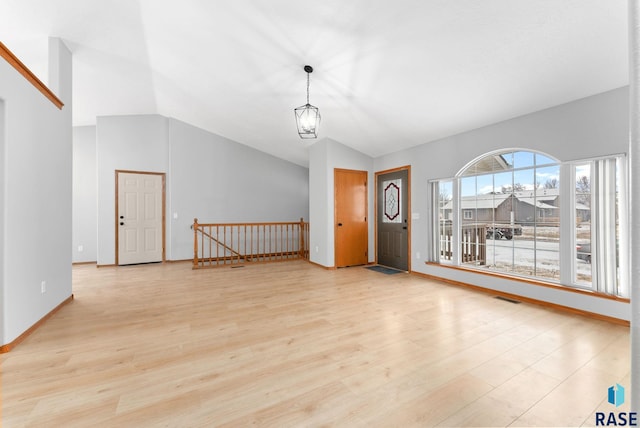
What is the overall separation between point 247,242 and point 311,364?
5.50 m

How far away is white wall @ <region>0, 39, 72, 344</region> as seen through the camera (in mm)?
2328

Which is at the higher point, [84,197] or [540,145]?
[540,145]

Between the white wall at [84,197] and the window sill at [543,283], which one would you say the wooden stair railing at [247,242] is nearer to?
the white wall at [84,197]

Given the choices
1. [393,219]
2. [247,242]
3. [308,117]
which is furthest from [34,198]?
[393,219]

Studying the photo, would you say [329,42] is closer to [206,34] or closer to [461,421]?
[206,34]

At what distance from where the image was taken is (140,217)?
6.09 meters

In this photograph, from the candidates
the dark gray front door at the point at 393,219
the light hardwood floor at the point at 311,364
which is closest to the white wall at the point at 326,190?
the dark gray front door at the point at 393,219

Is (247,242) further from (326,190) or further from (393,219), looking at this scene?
(393,219)

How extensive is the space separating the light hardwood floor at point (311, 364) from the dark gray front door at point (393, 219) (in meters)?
1.87

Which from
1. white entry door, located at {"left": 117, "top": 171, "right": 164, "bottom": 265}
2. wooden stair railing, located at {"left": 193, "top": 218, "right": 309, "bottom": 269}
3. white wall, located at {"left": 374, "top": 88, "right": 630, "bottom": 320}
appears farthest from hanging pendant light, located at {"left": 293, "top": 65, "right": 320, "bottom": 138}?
white entry door, located at {"left": 117, "top": 171, "right": 164, "bottom": 265}

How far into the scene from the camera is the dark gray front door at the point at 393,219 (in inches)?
211

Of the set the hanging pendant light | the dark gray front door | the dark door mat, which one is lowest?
Result: the dark door mat

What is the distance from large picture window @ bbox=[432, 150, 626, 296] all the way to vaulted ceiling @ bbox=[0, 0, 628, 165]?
0.78 metres

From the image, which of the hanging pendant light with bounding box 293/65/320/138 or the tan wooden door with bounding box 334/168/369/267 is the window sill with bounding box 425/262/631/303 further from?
the hanging pendant light with bounding box 293/65/320/138
